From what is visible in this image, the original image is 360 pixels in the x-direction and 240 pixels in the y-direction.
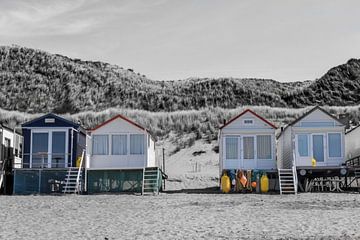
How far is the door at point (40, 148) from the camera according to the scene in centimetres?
3088

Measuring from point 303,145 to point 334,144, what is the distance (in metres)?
1.45

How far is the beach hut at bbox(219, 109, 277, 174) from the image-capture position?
103 ft

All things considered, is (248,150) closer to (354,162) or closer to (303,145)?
(303,145)

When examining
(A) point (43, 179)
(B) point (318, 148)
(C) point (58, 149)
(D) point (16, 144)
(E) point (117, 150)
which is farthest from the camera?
(D) point (16, 144)

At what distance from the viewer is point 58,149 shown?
102 feet

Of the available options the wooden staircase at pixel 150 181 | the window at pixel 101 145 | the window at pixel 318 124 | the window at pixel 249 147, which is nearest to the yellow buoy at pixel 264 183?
the window at pixel 249 147

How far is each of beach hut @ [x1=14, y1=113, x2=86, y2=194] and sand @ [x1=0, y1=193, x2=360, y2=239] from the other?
3.40 metres

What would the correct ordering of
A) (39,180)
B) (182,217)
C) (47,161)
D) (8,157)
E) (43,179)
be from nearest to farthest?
1. (182,217)
2. (39,180)
3. (43,179)
4. (47,161)
5. (8,157)

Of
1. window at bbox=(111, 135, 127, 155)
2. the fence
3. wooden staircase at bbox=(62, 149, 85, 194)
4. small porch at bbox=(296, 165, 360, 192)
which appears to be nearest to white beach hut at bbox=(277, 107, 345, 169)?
small porch at bbox=(296, 165, 360, 192)

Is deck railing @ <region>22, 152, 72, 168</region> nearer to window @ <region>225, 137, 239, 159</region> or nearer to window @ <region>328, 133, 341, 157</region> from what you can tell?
window @ <region>225, 137, 239, 159</region>

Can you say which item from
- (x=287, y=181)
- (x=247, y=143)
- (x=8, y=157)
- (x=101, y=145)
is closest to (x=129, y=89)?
(x=8, y=157)

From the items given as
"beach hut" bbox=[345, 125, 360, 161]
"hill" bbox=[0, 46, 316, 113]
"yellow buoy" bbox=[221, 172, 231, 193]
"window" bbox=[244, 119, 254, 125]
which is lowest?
"yellow buoy" bbox=[221, 172, 231, 193]

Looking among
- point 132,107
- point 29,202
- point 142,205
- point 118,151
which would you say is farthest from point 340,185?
point 132,107

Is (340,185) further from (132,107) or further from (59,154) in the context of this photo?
(132,107)
